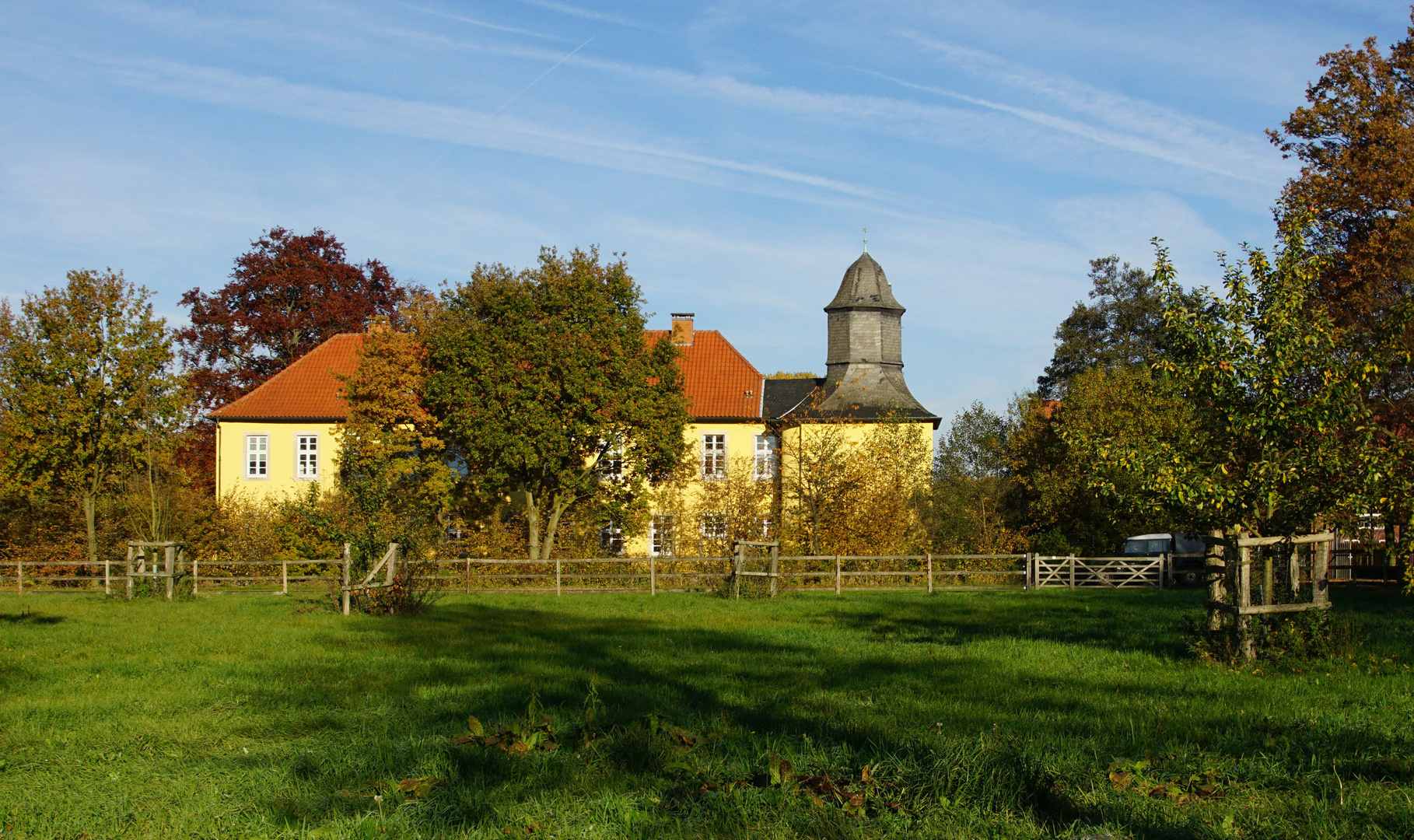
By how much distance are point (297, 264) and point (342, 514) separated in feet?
54.8

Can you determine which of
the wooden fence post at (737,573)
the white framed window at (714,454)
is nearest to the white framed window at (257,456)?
the white framed window at (714,454)

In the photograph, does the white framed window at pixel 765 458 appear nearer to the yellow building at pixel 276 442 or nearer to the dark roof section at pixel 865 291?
the dark roof section at pixel 865 291

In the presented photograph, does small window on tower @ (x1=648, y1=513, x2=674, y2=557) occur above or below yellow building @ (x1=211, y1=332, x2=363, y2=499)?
below

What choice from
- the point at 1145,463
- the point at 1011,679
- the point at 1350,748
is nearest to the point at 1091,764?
the point at 1350,748

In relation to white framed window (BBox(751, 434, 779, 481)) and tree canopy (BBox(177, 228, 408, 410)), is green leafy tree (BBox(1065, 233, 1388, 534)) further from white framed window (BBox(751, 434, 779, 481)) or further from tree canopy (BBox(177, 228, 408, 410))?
tree canopy (BBox(177, 228, 408, 410))

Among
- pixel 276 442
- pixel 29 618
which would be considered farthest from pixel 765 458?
pixel 29 618

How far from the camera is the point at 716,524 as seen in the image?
3647 centimetres

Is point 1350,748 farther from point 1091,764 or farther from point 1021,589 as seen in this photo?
point 1021,589

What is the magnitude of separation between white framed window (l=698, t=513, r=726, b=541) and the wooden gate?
10720mm

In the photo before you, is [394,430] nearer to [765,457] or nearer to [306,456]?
[306,456]

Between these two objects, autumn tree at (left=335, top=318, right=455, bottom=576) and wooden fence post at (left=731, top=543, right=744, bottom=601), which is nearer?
wooden fence post at (left=731, top=543, right=744, bottom=601)

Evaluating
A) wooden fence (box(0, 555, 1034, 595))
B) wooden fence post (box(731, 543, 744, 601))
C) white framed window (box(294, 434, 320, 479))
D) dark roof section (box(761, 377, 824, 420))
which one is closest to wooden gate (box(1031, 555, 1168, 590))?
wooden fence (box(0, 555, 1034, 595))

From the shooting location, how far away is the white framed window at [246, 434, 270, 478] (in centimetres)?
4234

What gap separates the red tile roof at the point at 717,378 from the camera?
1682 inches
